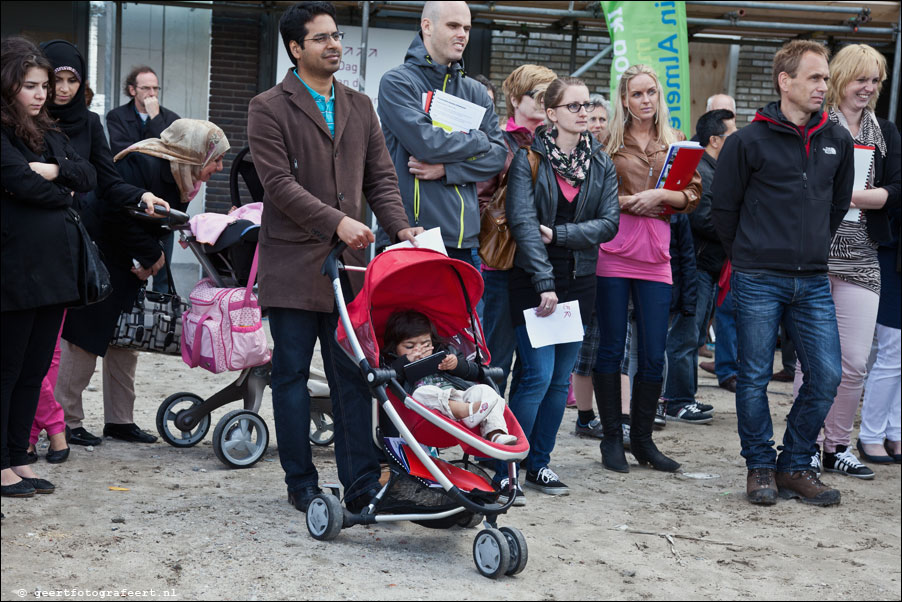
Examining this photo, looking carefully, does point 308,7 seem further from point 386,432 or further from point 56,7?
point 56,7

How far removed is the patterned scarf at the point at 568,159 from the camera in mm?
5320

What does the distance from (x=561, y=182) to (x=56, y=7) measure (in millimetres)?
9196

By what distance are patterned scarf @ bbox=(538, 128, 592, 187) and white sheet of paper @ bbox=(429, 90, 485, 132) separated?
1.28 feet

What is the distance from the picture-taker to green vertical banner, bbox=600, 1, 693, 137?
1025 centimetres

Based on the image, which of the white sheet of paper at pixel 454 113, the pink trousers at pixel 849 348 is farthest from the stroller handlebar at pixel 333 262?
the pink trousers at pixel 849 348

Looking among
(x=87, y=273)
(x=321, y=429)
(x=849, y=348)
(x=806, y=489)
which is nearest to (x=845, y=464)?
(x=849, y=348)

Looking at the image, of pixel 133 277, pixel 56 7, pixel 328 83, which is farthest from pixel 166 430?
pixel 56 7

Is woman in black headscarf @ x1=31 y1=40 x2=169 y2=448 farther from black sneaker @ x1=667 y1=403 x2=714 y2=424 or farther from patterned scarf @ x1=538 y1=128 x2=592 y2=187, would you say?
black sneaker @ x1=667 y1=403 x2=714 y2=424

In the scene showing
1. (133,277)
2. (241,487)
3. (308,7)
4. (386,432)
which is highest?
(308,7)

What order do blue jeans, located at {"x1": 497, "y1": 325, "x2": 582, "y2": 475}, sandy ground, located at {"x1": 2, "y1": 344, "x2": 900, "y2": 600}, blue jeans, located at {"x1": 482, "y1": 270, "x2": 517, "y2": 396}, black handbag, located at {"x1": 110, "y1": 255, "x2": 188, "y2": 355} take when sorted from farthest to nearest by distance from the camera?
black handbag, located at {"x1": 110, "y1": 255, "x2": 188, "y2": 355}
blue jeans, located at {"x1": 482, "y1": 270, "x2": 517, "y2": 396}
blue jeans, located at {"x1": 497, "y1": 325, "x2": 582, "y2": 475}
sandy ground, located at {"x1": 2, "y1": 344, "x2": 900, "y2": 600}

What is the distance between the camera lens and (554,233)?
5246 millimetres

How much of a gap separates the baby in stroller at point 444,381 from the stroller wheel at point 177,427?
186cm

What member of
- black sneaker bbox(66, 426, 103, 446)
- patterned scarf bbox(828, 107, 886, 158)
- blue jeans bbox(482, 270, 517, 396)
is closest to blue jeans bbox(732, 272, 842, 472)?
patterned scarf bbox(828, 107, 886, 158)

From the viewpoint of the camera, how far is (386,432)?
4.58 meters
